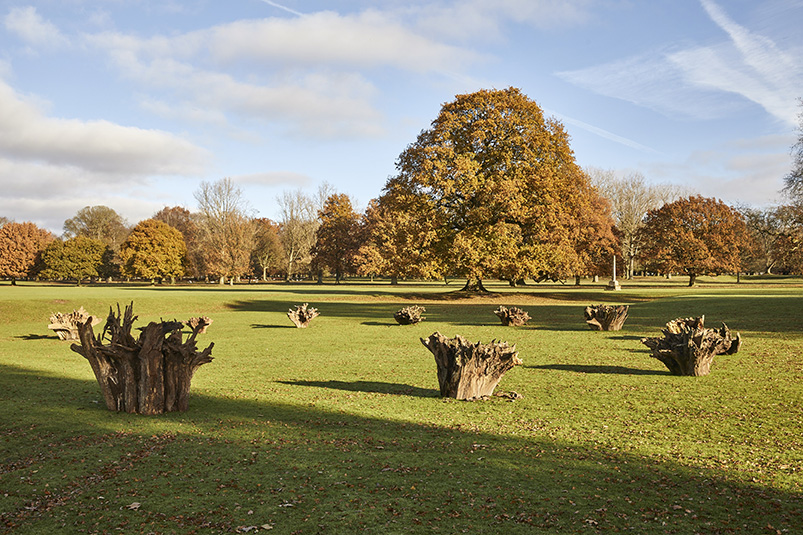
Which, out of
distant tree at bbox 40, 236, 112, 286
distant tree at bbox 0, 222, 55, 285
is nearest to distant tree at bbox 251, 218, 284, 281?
distant tree at bbox 40, 236, 112, 286

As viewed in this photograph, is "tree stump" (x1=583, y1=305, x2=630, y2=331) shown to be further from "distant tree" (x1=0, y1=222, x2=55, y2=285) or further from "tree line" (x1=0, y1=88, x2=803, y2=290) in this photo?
"distant tree" (x1=0, y1=222, x2=55, y2=285)

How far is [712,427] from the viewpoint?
306 inches

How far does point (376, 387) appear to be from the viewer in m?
11.2

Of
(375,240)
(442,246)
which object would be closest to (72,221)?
(375,240)

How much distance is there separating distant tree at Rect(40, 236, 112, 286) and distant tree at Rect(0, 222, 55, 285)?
2.50 metres

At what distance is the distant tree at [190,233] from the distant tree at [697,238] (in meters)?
67.8

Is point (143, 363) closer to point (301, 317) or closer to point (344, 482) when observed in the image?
point (344, 482)

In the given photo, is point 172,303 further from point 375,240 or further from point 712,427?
point 375,240

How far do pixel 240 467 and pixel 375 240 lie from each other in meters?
78.2

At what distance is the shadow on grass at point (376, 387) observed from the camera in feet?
34.4

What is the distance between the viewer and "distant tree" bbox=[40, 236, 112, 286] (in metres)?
83.8

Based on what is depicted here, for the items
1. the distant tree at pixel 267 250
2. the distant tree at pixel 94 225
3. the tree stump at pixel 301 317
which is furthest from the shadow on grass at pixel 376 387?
the distant tree at pixel 94 225

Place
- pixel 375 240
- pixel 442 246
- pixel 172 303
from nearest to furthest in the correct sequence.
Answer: pixel 172 303, pixel 442 246, pixel 375 240

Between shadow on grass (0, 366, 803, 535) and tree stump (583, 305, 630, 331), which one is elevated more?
tree stump (583, 305, 630, 331)
